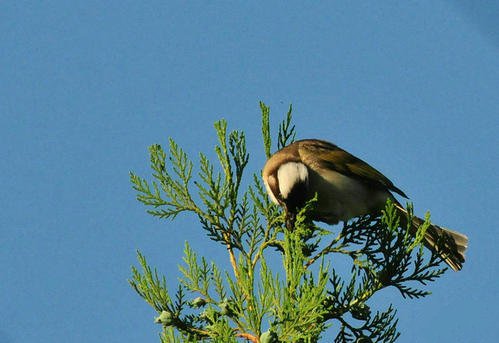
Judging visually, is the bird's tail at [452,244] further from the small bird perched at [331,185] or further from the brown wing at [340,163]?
the brown wing at [340,163]

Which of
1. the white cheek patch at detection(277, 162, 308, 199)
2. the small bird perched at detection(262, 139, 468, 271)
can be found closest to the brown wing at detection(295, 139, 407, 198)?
the small bird perched at detection(262, 139, 468, 271)

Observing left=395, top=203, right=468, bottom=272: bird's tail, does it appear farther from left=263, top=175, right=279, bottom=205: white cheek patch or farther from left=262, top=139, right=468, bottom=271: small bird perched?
left=263, top=175, right=279, bottom=205: white cheek patch

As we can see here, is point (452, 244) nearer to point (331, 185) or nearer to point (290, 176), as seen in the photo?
point (331, 185)

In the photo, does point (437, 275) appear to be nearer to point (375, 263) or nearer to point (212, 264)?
point (375, 263)

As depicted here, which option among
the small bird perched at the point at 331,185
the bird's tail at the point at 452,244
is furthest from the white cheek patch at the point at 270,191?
the bird's tail at the point at 452,244

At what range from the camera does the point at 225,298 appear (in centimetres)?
411

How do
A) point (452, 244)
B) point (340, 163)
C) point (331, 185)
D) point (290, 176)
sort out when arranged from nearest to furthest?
point (452, 244) → point (290, 176) → point (331, 185) → point (340, 163)

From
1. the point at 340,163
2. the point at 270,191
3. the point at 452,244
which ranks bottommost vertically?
the point at 452,244

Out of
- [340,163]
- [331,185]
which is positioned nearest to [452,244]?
[331,185]

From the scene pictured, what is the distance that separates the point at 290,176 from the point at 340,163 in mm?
656

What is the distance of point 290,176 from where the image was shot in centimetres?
520

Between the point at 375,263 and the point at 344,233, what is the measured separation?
0.45 metres

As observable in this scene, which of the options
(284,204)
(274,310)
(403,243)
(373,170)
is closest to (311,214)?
(284,204)

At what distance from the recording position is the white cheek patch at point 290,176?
16.6 ft
